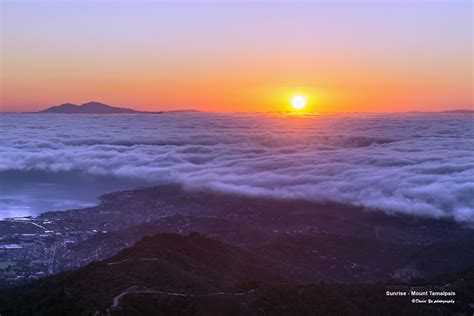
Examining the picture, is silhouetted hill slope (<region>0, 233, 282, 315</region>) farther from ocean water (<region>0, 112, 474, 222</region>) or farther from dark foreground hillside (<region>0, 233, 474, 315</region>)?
ocean water (<region>0, 112, 474, 222</region>)

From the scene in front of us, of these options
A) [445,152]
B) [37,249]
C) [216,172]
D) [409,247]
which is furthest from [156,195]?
[445,152]

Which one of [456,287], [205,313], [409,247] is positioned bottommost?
[409,247]

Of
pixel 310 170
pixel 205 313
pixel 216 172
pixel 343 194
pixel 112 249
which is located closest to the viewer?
pixel 205 313

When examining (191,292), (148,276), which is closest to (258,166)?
(148,276)

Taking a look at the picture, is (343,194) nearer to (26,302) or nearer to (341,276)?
(341,276)

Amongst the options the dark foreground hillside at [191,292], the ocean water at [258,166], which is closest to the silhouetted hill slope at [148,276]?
the dark foreground hillside at [191,292]

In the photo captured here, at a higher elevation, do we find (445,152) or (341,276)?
(445,152)

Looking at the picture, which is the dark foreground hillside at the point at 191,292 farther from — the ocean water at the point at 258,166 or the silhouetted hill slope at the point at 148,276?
the ocean water at the point at 258,166
